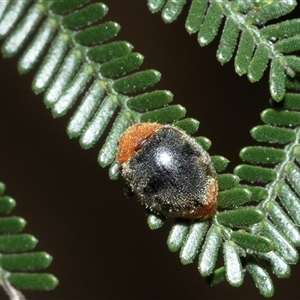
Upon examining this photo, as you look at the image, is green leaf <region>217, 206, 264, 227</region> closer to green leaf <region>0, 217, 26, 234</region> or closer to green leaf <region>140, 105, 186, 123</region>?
green leaf <region>140, 105, 186, 123</region>

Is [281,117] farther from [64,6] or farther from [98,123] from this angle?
[64,6]

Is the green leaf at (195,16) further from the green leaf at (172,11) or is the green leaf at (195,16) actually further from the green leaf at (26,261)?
the green leaf at (26,261)

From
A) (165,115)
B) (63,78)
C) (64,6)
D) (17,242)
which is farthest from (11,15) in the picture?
(17,242)

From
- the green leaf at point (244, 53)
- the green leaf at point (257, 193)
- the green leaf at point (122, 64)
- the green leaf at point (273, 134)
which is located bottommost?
the green leaf at point (257, 193)

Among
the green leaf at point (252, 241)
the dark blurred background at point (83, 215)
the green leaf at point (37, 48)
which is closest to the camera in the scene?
the green leaf at point (252, 241)

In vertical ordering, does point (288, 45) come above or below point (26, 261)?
above

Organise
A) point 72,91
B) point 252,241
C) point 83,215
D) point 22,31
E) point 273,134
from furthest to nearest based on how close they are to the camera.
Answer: point 83,215 → point 22,31 → point 72,91 → point 273,134 → point 252,241

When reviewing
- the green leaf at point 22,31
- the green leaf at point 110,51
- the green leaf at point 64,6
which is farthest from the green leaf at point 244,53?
the green leaf at point 22,31

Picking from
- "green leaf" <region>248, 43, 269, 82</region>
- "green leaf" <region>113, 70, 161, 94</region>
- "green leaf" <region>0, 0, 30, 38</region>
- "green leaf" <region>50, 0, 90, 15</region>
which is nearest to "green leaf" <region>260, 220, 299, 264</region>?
"green leaf" <region>248, 43, 269, 82</region>
